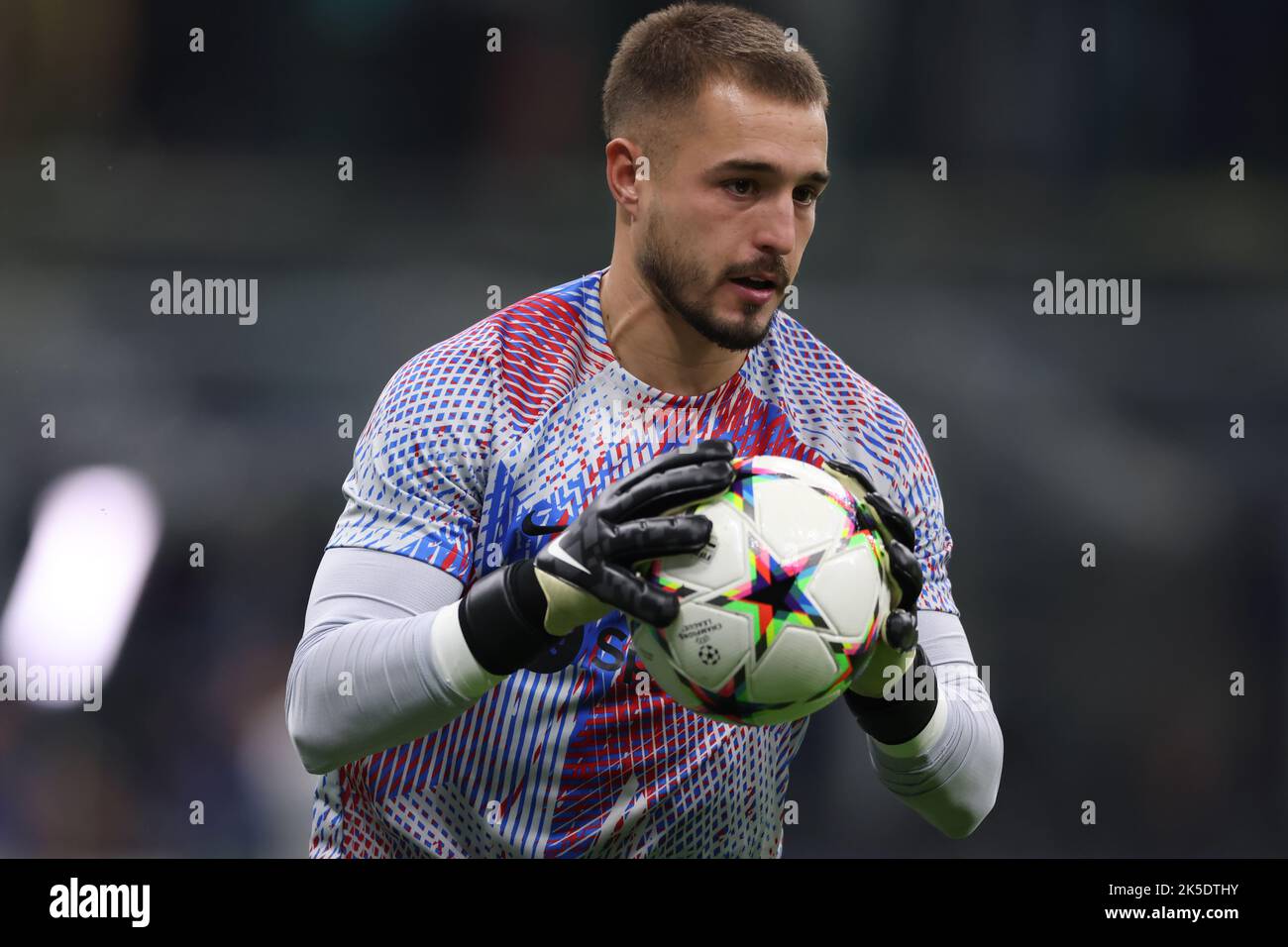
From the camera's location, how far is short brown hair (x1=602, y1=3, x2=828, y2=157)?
312 centimetres

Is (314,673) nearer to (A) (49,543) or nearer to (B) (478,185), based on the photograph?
(A) (49,543)

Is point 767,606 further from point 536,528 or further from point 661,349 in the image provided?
point 661,349

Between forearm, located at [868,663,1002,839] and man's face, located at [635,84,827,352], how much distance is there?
839 millimetres

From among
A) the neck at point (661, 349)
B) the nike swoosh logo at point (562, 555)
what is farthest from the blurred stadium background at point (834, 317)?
the nike swoosh logo at point (562, 555)

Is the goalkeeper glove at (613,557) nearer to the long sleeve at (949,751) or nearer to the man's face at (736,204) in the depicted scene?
the man's face at (736,204)

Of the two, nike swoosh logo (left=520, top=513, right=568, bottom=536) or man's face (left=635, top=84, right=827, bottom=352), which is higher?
man's face (left=635, top=84, right=827, bottom=352)

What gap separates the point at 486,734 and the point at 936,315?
4.38 meters

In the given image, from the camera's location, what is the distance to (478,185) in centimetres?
712

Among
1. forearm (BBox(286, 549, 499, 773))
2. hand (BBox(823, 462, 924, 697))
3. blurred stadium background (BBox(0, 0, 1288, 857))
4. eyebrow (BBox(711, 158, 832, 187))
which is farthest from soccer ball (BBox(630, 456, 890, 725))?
blurred stadium background (BBox(0, 0, 1288, 857))

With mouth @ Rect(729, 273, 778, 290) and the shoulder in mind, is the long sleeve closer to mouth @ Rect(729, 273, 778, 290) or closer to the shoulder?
the shoulder

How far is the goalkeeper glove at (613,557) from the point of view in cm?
255

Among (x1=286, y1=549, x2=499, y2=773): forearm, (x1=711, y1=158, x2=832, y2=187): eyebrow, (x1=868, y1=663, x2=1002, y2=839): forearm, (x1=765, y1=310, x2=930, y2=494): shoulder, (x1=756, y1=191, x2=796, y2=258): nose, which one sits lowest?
(x1=868, y1=663, x2=1002, y2=839): forearm

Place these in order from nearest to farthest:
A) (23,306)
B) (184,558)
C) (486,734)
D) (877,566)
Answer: (877,566), (486,734), (184,558), (23,306)

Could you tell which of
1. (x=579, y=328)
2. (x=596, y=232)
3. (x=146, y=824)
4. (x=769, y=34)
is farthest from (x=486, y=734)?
(x=596, y=232)
